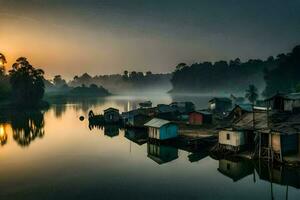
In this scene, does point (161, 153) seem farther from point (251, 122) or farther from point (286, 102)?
point (286, 102)

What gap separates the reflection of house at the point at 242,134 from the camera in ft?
160

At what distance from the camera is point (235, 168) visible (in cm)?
4319

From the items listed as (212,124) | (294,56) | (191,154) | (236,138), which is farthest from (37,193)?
(294,56)

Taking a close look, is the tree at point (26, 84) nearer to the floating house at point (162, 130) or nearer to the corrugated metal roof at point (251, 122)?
the floating house at point (162, 130)

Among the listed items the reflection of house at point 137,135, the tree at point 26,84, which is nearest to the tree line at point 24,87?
the tree at point 26,84

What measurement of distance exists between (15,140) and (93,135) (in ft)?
63.3

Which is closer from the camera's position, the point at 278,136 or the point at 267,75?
the point at 278,136

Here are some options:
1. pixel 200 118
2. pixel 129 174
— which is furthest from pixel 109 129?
pixel 129 174

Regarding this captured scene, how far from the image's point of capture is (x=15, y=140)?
2798 inches

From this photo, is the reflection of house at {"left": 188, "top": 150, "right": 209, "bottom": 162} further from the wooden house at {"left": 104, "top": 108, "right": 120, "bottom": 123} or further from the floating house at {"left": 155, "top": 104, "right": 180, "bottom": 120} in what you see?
the wooden house at {"left": 104, "top": 108, "right": 120, "bottom": 123}

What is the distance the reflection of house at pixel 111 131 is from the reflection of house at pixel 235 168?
1517 inches

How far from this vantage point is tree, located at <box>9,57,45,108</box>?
513 ft

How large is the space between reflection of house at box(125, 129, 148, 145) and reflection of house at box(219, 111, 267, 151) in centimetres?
2120

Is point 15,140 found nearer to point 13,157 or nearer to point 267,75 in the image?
point 13,157
